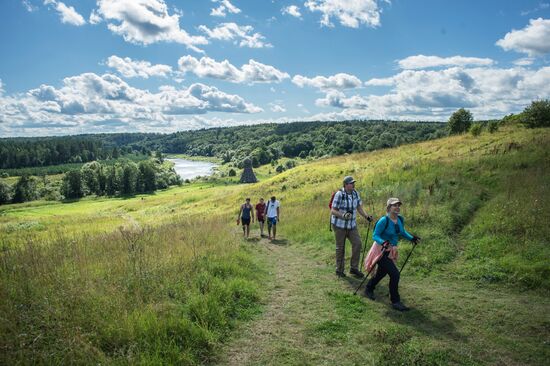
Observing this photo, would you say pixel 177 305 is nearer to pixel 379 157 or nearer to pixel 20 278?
pixel 20 278

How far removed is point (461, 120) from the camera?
4288 cm

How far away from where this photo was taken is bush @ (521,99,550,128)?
81.4 ft

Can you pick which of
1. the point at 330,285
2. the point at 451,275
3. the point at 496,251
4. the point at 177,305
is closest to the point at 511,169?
the point at 496,251

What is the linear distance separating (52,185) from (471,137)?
5318 inches

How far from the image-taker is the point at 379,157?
31.0 meters

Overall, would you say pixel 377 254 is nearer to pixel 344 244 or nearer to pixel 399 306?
pixel 399 306

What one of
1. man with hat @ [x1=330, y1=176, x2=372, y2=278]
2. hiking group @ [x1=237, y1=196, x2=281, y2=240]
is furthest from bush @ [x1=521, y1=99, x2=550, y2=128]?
man with hat @ [x1=330, y1=176, x2=372, y2=278]

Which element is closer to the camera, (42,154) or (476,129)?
(476,129)

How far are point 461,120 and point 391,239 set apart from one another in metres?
42.9

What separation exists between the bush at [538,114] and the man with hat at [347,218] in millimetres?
24643

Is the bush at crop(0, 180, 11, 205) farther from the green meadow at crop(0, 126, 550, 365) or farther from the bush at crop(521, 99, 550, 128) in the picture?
the bush at crop(521, 99, 550, 128)

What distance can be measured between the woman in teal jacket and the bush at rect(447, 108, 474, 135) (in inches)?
1639

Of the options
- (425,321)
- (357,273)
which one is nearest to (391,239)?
(425,321)

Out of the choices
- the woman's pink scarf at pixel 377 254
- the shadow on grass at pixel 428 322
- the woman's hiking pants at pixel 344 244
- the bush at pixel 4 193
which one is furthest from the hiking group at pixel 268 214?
the bush at pixel 4 193
